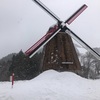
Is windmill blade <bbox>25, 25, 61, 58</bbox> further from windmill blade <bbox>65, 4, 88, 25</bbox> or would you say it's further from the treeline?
the treeline

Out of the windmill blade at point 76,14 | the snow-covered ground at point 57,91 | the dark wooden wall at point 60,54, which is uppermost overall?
the windmill blade at point 76,14

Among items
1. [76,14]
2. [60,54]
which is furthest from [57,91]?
[76,14]

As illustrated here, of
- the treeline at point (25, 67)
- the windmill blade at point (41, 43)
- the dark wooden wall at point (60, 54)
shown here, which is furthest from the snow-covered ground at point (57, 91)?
the treeline at point (25, 67)

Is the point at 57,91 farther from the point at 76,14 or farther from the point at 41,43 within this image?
the point at 76,14

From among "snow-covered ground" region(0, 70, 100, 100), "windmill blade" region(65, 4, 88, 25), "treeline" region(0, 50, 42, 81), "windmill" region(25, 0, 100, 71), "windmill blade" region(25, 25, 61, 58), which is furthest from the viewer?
"treeline" region(0, 50, 42, 81)

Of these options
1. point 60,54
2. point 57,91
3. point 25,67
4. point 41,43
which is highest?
point 25,67

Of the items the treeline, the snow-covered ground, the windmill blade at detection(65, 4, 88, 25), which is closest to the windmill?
the windmill blade at detection(65, 4, 88, 25)

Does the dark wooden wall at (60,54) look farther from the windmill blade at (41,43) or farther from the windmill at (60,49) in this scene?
the windmill blade at (41,43)

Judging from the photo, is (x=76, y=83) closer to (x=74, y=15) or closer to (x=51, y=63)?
(x=51, y=63)

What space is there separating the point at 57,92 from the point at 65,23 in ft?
43.3

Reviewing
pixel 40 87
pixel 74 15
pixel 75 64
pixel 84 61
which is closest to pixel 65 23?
pixel 74 15

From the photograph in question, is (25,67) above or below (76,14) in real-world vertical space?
below

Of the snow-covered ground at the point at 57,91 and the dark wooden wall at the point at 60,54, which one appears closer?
the snow-covered ground at the point at 57,91

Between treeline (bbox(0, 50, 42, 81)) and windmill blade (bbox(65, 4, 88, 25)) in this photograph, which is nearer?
windmill blade (bbox(65, 4, 88, 25))
